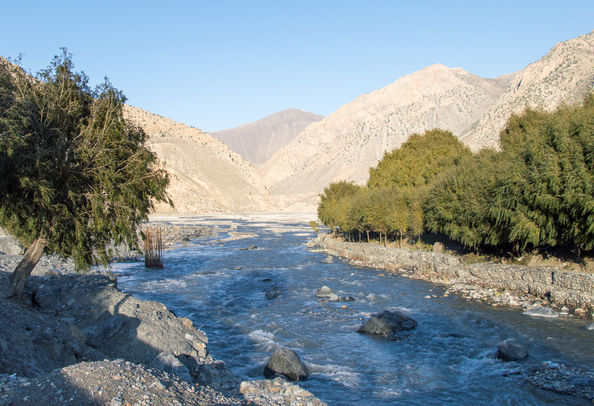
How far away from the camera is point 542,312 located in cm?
1984

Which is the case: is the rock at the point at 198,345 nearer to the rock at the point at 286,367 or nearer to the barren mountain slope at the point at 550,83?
the rock at the point at 286,367

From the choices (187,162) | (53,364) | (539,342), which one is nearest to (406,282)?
(539,342)

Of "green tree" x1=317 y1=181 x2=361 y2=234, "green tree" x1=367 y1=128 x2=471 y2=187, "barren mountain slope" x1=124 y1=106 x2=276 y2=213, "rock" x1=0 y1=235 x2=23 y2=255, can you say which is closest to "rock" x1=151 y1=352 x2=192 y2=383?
"rock" x1=0 y1=235 x2=23 y2=255

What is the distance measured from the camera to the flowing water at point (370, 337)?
41.4ft

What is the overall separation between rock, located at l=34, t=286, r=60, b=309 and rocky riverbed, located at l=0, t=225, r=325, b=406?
3cm

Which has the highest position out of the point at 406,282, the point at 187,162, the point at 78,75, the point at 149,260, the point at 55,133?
the point at 187,162

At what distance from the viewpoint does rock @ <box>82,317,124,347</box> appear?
12.7 meters

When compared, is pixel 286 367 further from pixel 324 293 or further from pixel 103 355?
pixel 324 293

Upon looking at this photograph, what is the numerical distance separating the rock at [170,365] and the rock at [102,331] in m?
2.36

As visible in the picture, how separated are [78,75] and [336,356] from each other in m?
14.3

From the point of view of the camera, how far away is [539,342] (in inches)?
640

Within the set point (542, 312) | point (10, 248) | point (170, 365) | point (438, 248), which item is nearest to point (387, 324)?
point (542, 312)

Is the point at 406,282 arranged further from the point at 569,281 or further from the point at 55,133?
the point at 55,133

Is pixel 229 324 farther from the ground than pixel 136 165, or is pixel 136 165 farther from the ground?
pixel 136 165
